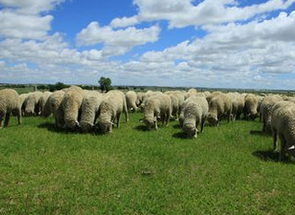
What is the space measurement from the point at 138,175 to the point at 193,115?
7.97 metres

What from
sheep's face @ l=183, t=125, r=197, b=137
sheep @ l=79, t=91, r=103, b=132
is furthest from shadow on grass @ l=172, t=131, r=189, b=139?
sheep @ l=79, t=91, r=103, b=132

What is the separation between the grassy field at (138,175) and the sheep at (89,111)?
0.74 metres

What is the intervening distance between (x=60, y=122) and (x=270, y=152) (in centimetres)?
1042

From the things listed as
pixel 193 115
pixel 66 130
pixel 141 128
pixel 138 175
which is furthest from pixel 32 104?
pixel 138 175

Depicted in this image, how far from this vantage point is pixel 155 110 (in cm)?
2111

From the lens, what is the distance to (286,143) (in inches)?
556

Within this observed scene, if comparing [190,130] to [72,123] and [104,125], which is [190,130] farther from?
[72,123]

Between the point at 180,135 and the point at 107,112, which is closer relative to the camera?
the point at 107,112

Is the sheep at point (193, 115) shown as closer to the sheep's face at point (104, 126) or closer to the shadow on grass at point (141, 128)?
the shadow on grass at point (141, 128)

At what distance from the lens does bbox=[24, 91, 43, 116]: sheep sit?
87.6ft

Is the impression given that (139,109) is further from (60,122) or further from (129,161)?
(129,161)

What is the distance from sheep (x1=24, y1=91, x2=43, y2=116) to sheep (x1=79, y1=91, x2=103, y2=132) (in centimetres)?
925

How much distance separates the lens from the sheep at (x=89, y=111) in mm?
17984

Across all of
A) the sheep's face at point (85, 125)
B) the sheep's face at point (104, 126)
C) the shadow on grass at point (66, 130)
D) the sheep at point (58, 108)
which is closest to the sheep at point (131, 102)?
the sheep at point (58, 108)
